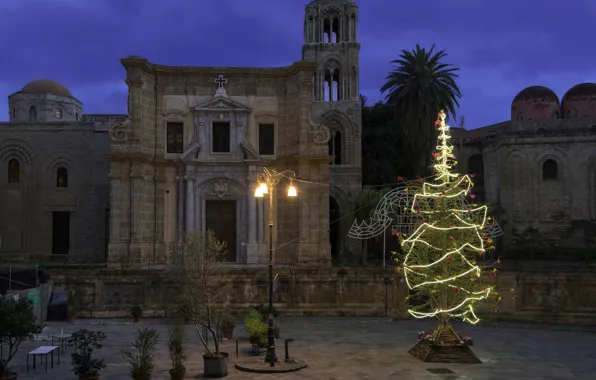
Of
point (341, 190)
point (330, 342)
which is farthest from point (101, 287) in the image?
point (341, 190)

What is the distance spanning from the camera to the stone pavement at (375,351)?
647 inches

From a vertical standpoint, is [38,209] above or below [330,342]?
above

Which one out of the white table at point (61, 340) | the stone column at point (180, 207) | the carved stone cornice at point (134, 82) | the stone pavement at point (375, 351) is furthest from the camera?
the stone column at point (180, 207)

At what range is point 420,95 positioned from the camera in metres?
42.6

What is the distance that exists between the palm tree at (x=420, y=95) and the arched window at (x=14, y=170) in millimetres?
25780

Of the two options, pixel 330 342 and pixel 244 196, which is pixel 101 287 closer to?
pixel 244 196

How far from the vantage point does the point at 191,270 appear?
55.1ft

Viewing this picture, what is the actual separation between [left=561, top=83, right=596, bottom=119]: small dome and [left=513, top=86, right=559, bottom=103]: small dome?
3.61 ft

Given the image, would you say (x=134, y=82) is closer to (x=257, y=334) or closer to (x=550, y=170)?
(x=257, y=334)

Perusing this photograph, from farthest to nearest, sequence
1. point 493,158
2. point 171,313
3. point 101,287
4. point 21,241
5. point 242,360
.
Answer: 1. point 493,158
2. point 21,241
3. point 101,287
4. point 242,360
5. point 171,313

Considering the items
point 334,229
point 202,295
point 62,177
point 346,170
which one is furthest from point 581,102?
point 202,295

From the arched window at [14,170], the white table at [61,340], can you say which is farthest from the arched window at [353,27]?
the white table at [61,340]

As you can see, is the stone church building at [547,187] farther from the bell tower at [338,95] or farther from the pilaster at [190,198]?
the pilaster at [190,198]

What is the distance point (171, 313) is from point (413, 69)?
32101 mm
